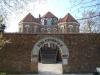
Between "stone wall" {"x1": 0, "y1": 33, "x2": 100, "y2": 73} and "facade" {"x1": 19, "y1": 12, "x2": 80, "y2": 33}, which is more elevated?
"facade" {"x1": 19, "y1": 12, "x2": 80, "y2": 33}

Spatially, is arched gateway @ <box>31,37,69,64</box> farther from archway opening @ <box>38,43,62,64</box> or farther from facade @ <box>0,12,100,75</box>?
archway opening @ <box>38,43,62,64</box>

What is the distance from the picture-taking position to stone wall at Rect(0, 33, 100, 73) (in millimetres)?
20859

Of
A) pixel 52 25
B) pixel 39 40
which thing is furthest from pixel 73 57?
pixel 52 25

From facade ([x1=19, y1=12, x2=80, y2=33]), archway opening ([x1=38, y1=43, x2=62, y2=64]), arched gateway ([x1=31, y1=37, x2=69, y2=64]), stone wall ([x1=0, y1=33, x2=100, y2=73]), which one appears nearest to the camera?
stone wall ([x1=0, y1=33, x2=100, y2=73])

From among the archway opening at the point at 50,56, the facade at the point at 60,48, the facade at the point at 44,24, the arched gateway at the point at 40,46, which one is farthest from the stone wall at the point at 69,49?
the facade at the point at 44,24

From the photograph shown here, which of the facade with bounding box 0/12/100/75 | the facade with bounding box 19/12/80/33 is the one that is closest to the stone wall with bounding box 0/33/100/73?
the facade with bounding box 0/12/100/75

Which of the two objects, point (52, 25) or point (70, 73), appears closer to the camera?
point (70, 73)

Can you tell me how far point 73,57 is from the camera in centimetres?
2111

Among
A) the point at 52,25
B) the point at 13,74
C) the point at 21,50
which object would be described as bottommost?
the point at 13,74

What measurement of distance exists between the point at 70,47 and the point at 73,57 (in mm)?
752

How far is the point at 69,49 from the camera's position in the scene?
69.4 ft

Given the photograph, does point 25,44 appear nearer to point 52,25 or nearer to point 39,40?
point 39,40

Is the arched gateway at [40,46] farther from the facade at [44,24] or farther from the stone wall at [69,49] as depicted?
the facade at [44,24]

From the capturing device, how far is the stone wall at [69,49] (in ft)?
68.4
